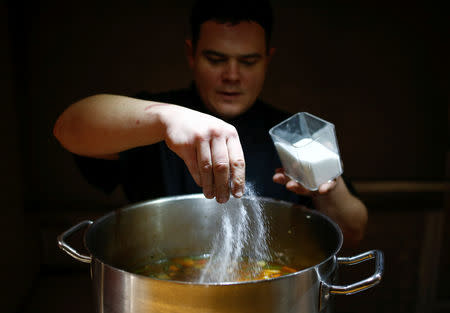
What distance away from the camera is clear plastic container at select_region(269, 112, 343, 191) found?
→ 0.85 metres

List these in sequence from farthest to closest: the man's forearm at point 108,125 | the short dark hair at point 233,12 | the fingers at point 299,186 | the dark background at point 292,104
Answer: the dark background at point 292,104
the short dark hair at point 233,12
the fingers at point 299,186
the man's forearm at point 108,125

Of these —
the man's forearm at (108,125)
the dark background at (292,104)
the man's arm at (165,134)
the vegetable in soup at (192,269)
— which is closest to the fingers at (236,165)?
the man's arm at (165,134)

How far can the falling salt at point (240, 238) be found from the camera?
90 cm

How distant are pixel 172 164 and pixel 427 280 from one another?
1.39m

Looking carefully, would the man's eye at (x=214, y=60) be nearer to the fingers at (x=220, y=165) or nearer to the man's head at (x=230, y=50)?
the man's head at (x=230, y=50)

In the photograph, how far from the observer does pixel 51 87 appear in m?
1.61

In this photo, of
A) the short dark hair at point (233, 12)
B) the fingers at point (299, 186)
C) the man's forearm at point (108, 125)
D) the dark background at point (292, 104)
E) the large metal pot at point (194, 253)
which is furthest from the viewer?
the dark background at point (292, 104)

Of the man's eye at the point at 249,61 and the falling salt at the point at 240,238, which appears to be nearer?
the falling salt at the point at 240,238

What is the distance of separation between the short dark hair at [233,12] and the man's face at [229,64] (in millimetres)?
14

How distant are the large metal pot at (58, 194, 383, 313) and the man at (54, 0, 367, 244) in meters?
0.12

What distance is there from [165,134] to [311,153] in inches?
12.8

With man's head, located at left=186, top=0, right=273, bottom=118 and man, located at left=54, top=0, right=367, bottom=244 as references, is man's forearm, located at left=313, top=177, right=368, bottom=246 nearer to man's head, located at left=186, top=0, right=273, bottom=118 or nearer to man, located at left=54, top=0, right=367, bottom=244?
man, located at left=54, top=0, right=367, bottom=244

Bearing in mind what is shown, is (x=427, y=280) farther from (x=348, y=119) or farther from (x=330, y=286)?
(x=330, y=286)

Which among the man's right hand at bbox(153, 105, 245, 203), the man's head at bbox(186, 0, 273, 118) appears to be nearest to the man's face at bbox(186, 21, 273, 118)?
the man's head at bbox(186, 0, 273, 118)
